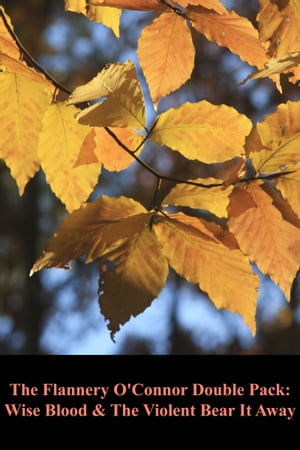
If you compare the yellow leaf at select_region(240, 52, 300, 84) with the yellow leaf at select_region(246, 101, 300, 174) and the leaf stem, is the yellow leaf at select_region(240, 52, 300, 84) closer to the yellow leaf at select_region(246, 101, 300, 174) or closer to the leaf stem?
the yellow leaf at select_region(246, 101, 300, 174)

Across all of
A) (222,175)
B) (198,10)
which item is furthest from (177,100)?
(198,10)

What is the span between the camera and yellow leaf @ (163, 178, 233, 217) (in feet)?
1.84

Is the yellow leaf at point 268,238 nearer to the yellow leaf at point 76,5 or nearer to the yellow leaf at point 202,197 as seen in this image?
the yellow leaf at point 202,197

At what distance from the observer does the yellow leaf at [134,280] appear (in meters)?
0.54

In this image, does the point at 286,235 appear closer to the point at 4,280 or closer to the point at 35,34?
the point at 35,34

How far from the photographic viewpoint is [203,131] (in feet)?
1.77

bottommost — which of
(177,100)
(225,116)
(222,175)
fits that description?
(222,175)

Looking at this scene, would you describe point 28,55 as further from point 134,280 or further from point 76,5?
point 134,280

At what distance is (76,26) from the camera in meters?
7.71

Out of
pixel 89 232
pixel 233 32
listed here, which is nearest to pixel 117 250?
pixel 89 232

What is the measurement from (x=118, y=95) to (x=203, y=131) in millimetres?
87

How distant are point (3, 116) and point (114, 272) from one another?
0.18 m

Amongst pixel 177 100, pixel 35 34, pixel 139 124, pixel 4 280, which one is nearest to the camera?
pixel 139 124

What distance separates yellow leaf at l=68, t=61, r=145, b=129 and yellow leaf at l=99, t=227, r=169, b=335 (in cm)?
10
